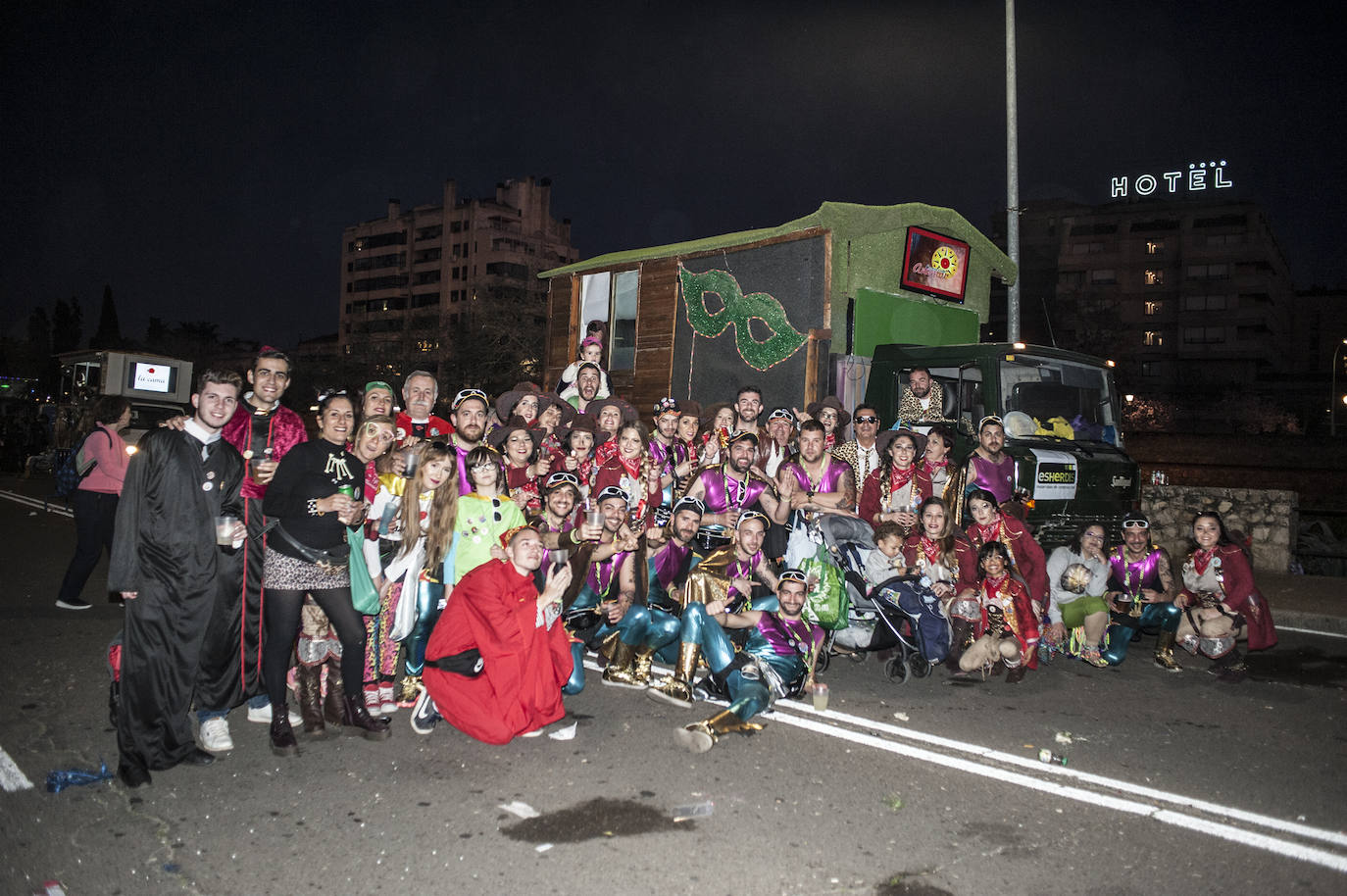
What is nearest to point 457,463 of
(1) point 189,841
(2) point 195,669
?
(2) point 195,669

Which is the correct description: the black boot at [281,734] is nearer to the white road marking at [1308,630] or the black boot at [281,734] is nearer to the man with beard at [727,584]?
the man with beard at [727,584]

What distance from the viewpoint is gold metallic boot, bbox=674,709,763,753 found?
4.44 meters

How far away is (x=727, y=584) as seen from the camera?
552cm

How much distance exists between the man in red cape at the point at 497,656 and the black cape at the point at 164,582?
1.12 m

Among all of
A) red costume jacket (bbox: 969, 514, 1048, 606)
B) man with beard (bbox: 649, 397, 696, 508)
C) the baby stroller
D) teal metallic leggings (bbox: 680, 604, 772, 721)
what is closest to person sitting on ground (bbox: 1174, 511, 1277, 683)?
red costume jacket (bbox: 969, 514, 1048, 606)

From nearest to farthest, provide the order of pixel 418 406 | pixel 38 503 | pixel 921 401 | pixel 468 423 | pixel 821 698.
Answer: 1. pixel 821 698
2. pixel 468 423
3. pixel 418 406
4. pixel 921 401
5. pixel 38 503

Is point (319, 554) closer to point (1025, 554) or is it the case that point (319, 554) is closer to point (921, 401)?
point (1025, 554)

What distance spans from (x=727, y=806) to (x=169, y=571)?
107 inches

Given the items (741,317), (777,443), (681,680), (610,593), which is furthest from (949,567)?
(741,317)

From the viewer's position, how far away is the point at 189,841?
10.9 ft

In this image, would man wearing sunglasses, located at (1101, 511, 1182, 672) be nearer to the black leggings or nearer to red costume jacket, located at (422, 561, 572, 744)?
red costume jacket, located at (422, 561, 572, 744)

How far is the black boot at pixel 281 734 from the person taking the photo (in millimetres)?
4273

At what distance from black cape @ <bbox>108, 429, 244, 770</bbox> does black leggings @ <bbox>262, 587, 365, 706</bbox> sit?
287mm

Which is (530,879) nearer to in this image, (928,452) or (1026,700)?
(1026,700)
